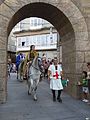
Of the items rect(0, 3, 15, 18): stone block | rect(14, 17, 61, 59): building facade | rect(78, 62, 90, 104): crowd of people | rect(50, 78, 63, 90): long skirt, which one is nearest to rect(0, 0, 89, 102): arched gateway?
rect(0, 3, 15, 18): stone block

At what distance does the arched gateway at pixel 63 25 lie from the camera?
10.6 metres

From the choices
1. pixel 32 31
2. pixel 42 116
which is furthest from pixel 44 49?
pixel 42 116

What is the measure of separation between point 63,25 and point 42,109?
437 cm

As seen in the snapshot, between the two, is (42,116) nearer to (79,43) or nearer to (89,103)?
(89,103)

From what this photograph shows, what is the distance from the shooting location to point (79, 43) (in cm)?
1122

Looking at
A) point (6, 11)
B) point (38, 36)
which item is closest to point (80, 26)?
point (6, 11)

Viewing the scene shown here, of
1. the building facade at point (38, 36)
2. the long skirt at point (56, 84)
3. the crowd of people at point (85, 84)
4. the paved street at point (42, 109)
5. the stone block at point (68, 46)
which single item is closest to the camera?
the paved street at point (42, 109)

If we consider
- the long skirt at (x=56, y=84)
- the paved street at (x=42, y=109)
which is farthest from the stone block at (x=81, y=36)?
the paved street at (x=42, y=109)

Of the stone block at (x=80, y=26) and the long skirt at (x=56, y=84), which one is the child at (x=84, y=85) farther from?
the stone block at (x=80, y=26)

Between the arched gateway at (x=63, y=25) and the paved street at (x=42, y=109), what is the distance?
2.29ft

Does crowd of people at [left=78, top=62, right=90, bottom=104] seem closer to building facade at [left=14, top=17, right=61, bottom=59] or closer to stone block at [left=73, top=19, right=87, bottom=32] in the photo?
stone block at [left=73, top=19, right=87, bottom=32]

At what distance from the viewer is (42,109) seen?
30.5 feet

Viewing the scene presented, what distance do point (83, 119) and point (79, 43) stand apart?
13.3 ft

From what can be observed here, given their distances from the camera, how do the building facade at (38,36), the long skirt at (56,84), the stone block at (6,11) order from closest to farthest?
the stone block at (6,11)
the long skirt at (56,84)
the building facade at (38,36)
